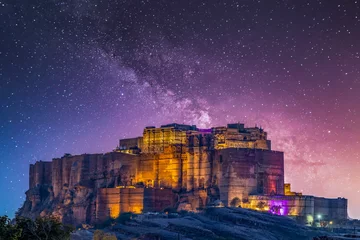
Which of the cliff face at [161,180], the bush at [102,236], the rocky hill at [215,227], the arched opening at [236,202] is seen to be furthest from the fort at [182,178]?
the bush at [102,236]

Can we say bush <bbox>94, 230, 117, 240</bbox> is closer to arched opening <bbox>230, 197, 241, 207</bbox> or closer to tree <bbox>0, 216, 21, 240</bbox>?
arched opening <bbox>230, 197, 241, 207</bbox>

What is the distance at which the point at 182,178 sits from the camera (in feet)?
390

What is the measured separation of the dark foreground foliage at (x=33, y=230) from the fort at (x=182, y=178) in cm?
6161

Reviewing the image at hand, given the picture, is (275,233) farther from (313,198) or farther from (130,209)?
(130,209)

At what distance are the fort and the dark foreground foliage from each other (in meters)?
61.6

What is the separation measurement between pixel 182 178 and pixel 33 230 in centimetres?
7280

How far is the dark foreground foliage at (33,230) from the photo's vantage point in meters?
45.5

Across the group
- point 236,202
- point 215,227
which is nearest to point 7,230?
point 215,227

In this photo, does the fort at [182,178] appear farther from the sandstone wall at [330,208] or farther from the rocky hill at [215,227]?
the rocky hill at [215,227]

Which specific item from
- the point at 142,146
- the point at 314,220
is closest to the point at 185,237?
the point at 314,220

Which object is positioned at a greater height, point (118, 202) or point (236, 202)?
point (236, 202)

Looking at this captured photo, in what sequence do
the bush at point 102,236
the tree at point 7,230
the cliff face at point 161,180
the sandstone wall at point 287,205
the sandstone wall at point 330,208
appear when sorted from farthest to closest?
the cliff face at point 161,180 → the sandstone wall at point 330,208 → the sandstone wall at point 287,205 → the bush at point 102,236 → the tree at point 7,230

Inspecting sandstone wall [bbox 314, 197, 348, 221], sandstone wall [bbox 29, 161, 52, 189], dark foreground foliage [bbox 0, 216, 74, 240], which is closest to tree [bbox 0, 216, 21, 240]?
dark foreground foliage [bbox 0, 216, 74, 240]

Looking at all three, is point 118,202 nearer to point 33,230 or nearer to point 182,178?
point 182,178
